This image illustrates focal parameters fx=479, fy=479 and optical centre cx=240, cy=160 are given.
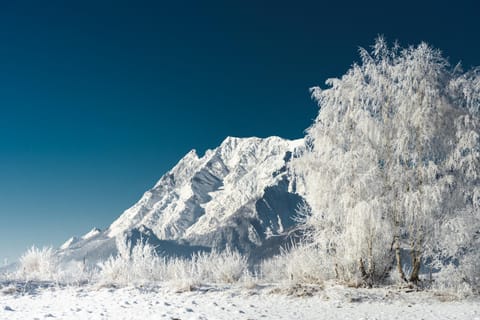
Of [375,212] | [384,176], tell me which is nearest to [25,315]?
[375,212]

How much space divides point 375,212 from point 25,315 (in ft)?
34.5

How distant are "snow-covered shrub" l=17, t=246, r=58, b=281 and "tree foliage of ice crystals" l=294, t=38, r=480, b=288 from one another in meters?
10.4

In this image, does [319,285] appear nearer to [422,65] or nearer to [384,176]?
[384,176]

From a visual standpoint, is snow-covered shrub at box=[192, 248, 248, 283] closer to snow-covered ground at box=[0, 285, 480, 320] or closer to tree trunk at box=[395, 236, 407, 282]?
snow-covered ground at box=[0, 285, 480, 320]

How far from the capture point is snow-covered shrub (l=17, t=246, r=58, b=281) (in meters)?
18.5

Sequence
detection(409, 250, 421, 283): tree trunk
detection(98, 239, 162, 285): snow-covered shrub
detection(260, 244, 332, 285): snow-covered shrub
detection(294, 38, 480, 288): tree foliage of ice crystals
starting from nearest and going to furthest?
detection(294, 38, 480, 288): tree foliage of ice crystals < detection(409, 250, 421, 283): tree trunk < detection(260, 244, 332, 285): snow-covered shrub < detection(98, 239, 162, 285): snow-covered shrub

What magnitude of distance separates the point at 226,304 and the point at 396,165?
24.9 feet

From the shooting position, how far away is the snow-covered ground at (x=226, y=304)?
11945 mm

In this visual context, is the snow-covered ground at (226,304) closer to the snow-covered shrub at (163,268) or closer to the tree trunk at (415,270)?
the tree trunk at (415,270)

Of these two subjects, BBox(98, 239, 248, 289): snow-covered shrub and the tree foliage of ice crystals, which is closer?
the tree foliage of ice crystals

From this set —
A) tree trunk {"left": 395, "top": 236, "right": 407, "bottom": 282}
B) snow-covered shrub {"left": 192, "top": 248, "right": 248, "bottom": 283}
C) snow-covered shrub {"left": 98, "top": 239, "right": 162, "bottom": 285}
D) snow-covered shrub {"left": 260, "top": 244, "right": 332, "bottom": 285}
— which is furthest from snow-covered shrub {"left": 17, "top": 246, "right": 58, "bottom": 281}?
tree trunk {"left": 395, "top": 236, "right": 407, "bottom": 282}

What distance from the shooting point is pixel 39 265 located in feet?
64.5

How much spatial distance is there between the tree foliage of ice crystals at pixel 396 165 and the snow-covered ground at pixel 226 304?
2.08 meters

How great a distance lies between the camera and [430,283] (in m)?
16.8
